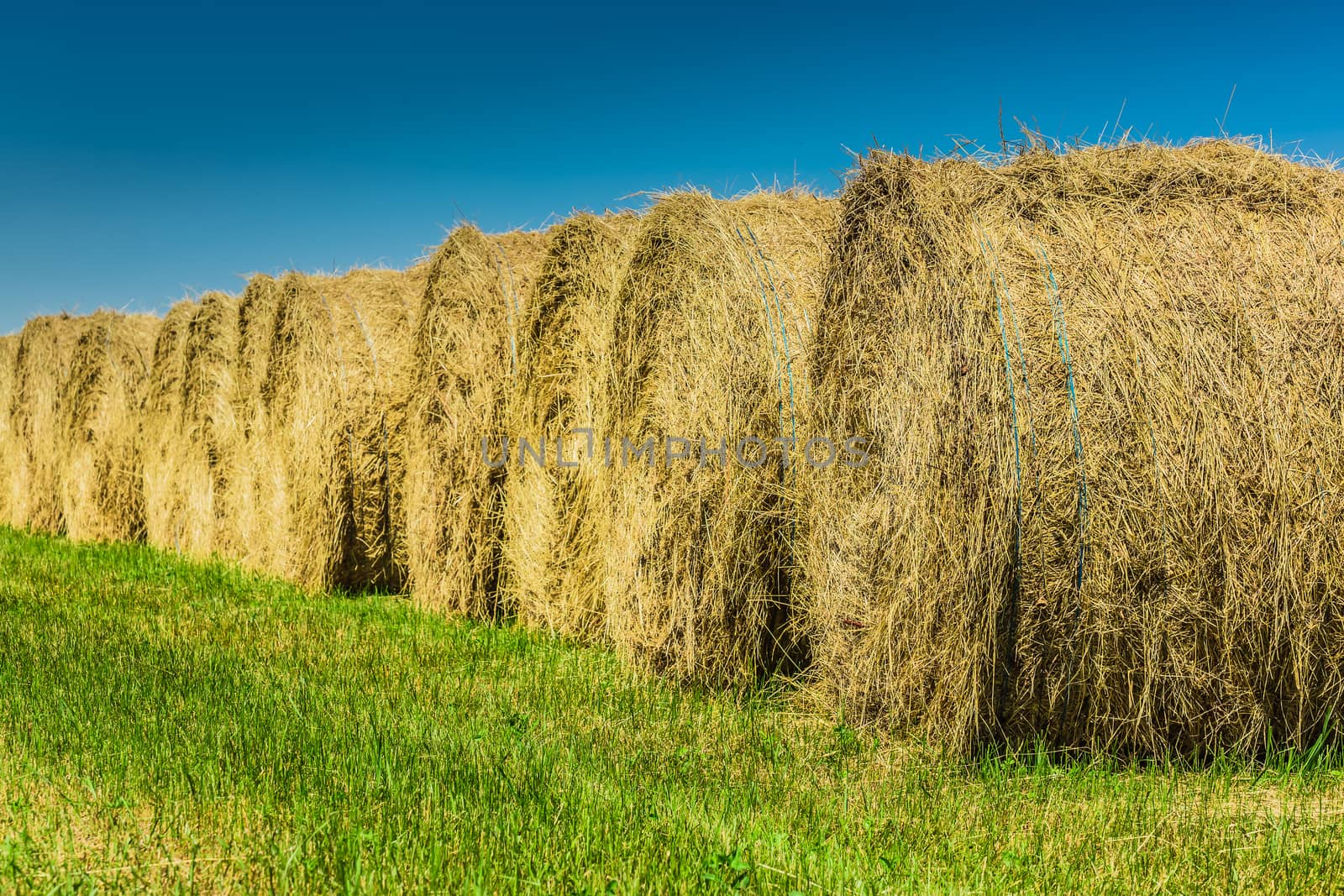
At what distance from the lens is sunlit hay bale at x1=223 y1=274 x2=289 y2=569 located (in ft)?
31.0

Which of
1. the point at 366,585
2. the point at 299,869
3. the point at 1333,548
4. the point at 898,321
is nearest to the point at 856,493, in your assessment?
the point at 898,321

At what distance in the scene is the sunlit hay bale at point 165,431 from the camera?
36.1ft

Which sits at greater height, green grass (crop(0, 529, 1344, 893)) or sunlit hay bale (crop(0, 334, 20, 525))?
sunlit hay bale (crop(0, 334, 20, 525))

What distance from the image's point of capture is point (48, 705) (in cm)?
480

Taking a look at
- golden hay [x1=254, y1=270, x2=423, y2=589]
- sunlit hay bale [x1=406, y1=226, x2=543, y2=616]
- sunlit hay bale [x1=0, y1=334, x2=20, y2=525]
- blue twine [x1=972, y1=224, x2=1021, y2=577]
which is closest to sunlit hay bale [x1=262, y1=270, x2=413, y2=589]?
golden hay [x1=254, y1=270, x2=423, y2=589]

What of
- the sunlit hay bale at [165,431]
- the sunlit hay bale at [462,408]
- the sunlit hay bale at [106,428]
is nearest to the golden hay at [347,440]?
the sunlit hay bale at [462,408]

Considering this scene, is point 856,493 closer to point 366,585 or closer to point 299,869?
point 299,869

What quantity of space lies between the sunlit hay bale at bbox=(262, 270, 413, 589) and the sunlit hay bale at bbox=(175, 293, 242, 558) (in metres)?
1.58

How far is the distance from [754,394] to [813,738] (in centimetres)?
179

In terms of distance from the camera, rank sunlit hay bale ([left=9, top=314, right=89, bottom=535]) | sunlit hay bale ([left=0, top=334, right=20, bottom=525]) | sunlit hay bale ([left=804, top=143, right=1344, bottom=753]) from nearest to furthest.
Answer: sunlit hay bale ([left=804, top=143, right=1344, bottom=753]) → sunlit hay bale ([left=9, top=314, right=89, bottom=535]) → sunlit hay bale ([left=0, top=334, right=20, bottom=525])

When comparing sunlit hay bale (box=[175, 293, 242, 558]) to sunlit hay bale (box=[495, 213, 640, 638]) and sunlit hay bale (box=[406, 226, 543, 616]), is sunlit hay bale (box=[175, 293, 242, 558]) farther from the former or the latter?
sunlit hay bale (box=[495, 213, 640, 638])

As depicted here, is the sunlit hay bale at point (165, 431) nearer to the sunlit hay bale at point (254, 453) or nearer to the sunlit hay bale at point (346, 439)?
the sunlit hay bale at point (254, 453)

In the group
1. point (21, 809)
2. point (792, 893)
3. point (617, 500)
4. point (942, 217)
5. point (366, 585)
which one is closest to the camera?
point (792, 893)

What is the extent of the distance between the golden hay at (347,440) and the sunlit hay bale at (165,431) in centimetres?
264
